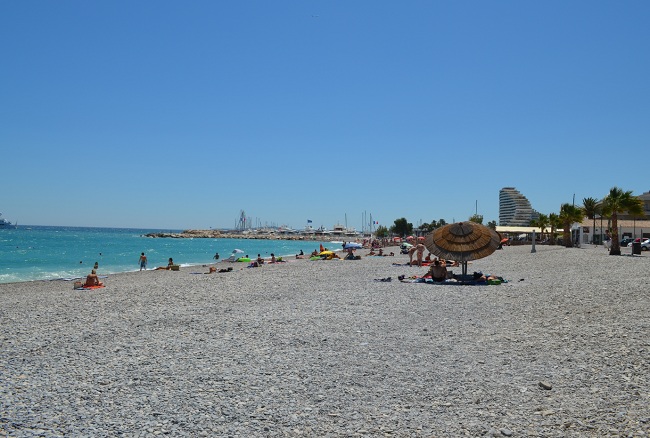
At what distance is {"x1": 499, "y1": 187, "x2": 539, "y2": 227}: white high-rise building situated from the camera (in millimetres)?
135375

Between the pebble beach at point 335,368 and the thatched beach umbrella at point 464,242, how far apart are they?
478 centimetres

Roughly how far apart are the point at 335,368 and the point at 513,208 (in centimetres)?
14476

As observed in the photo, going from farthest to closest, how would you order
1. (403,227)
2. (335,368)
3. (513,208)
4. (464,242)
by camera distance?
(513,208) < (403,227) < (464,242) < (335,368)

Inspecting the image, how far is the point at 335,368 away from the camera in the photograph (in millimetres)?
7430

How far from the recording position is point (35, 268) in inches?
1555

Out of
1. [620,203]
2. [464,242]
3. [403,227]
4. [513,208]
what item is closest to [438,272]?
[464,242]

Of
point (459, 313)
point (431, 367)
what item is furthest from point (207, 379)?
point (459, 313)

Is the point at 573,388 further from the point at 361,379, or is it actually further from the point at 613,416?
the point at 361,379

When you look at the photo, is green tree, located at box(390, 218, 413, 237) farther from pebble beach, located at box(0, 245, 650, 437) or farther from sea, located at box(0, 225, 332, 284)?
pebble beach, located at box(0, 245, 650, 437)

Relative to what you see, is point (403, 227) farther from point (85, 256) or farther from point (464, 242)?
point (464, 242)

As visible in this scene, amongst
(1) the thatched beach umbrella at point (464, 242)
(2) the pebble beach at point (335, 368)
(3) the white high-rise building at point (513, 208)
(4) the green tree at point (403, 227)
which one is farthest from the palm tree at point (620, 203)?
(3) the white high-rise building at point (513, 208)

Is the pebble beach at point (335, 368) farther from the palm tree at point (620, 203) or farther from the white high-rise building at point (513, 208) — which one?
the white high-rise building at point (513, 208)

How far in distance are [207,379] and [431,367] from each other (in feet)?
9.50

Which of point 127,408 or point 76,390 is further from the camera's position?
point 76,390
